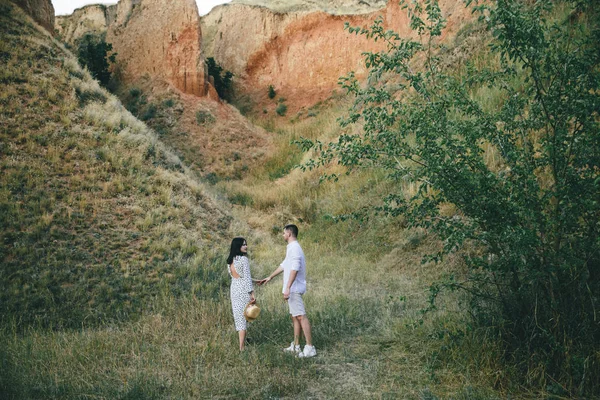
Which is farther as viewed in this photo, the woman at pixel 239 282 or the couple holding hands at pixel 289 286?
the woman at pixel 239 282

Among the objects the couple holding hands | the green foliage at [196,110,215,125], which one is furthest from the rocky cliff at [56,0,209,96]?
the couple holding hands

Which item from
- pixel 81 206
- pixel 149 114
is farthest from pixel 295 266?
pixel 149 114

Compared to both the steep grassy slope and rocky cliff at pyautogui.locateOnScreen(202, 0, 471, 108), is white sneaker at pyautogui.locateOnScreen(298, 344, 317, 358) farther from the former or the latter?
rocky cliff at pyautogui.locateOnScreen(202, 0, 471, 108)

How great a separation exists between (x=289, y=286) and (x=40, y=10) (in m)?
19.7

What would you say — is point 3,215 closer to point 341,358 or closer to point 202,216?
point 202,216

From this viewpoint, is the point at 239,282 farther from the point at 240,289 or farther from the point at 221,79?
the point at 221,79

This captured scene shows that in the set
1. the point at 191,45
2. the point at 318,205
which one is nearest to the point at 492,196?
the point at 318,205

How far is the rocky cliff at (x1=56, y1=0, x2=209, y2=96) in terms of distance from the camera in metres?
25.4

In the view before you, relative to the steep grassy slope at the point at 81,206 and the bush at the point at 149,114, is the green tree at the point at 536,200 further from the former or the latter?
the bush at the point at 149,114

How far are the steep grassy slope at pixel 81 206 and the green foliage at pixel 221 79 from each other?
48.6 ft

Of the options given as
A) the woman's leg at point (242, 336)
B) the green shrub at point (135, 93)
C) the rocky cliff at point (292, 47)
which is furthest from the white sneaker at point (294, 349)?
the rocky cliff at point (292, 47)

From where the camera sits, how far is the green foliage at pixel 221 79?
30.2m

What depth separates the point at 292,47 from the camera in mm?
31484

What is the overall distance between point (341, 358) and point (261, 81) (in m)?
28.4
